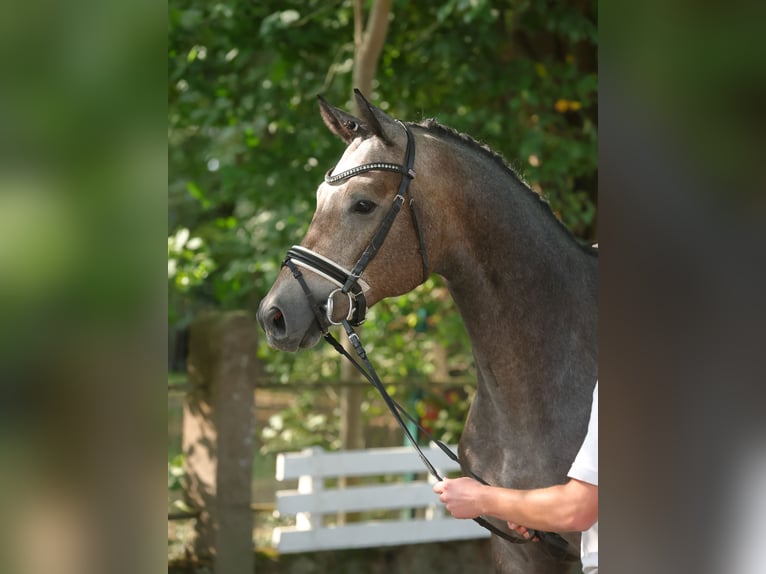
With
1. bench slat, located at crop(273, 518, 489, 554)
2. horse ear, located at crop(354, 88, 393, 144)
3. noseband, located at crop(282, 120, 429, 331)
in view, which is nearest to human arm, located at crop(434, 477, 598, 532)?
noseband, located at crop(282, 120, 429, 331)

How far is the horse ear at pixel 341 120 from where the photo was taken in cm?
222

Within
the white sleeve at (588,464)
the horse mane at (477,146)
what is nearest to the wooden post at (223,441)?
the horse mane at (477,146)

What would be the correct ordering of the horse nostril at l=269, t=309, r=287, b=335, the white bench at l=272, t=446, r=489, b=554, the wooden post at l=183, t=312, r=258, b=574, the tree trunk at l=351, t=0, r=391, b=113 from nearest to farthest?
the horse nostril at l=269, t=309, r=287, b=335 → the tree trunk at l=351, t=0, r=391, b=113 → the wooden post at l=183, t=312, r=258, b=574 → the white bench at l=272, t=446, r=489, b=554

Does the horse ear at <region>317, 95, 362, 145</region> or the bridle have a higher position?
the horse ear at <region>317, 95, 362, 145</region>

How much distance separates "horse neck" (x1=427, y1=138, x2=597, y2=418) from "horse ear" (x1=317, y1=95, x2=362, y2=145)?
0.25 meters

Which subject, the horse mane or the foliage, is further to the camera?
the foliage

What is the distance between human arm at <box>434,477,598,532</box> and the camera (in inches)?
69.2

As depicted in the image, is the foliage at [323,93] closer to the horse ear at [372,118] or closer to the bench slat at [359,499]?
the bench slat at [359,499]

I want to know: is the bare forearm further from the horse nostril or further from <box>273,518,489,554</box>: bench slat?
<box>273,518,489,554</box>: bench slat
